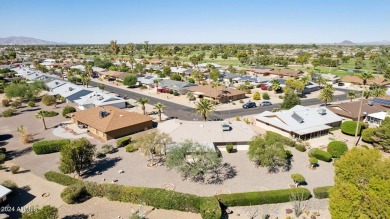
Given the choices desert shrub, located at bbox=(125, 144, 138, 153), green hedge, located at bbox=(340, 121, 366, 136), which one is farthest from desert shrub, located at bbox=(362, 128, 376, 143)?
desert shrub, located at bbox=(125, 144, 138, 153)

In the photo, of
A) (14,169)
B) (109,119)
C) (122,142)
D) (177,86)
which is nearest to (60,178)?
(14,169)

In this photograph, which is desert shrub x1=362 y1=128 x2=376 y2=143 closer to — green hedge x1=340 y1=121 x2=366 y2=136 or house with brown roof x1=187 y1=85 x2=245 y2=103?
green hedge x1=340 y1=121 x2=366 y2=136

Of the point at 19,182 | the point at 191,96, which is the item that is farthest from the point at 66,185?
the point at 191,96

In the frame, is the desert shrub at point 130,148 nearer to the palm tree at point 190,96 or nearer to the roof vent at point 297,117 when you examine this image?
the roof vent at point 297,117

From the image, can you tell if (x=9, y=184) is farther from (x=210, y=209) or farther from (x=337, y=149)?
(x=337, y=149)

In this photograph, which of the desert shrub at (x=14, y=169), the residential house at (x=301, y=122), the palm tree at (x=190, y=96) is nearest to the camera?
the desert shrub at (x=14, y=169)

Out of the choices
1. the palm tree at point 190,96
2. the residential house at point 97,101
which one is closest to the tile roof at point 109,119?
the residential house at point 97,101
